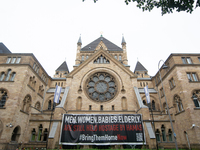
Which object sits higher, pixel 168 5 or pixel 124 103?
pixel 168 5

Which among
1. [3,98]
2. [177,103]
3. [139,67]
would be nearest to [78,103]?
[3,98]

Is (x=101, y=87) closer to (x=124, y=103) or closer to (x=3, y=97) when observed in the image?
(x=124, y=103)

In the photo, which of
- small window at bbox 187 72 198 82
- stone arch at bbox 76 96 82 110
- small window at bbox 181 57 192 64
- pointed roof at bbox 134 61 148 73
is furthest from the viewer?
pointed roof at bbox 134 61 148 73

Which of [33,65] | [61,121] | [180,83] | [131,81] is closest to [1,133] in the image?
[61,121]

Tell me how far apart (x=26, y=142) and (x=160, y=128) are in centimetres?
1961

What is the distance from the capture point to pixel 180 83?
19.9m

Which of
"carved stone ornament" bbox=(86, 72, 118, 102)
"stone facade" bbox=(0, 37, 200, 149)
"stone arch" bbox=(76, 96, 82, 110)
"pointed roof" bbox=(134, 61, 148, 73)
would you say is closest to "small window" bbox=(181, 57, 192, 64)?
"stone facade" bbox=(0, 37, 200, 149)

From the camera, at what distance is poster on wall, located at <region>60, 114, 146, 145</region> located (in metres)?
18.0

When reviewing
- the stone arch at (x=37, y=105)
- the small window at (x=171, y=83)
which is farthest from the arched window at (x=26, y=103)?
the small window at (x=171, y=83)

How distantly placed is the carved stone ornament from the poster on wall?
4918mm

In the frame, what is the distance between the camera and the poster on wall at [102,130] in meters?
18.0

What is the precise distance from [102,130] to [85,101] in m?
6.22

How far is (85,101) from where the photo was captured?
2325 cm

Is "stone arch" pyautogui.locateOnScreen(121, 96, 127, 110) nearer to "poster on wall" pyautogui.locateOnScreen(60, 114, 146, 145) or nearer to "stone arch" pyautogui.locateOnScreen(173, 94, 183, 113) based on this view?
"poster on wall" pyautogui.locateOnScreen(60, 114, 146, 145)
